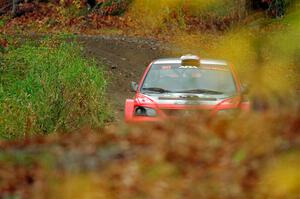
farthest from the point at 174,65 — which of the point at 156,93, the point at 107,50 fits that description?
the point at 107,50

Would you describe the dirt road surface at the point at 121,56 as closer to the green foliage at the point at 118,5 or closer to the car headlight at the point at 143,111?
the car headlight at the point at 143,111

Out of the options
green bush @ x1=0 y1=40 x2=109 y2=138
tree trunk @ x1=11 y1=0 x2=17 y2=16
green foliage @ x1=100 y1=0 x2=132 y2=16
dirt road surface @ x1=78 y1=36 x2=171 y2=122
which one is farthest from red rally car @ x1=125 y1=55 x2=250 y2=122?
tree trunk @ x1=11 y1=0 x2=17 y2=16

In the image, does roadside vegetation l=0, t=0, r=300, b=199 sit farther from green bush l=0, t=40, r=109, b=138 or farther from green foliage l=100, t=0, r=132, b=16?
green bush l=0, t=40, r=109, b=138

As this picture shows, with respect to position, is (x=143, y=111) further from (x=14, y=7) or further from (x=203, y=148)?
(x=14, y=7)

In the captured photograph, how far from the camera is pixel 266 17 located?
210 inches

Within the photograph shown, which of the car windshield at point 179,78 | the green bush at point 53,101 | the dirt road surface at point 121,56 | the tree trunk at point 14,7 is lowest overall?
the tree trunk at point 14,7

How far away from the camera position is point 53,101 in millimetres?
12141

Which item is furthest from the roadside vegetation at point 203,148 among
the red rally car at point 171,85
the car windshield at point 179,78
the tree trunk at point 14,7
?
the tree trunk at point 14,7

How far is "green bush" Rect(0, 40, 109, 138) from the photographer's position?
11227mm

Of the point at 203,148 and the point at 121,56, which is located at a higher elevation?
the point at 203,148

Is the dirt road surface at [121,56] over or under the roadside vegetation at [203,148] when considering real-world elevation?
under

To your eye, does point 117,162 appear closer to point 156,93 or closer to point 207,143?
point 207,143

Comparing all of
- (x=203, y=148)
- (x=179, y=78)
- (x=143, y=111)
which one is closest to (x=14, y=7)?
(x=179, y=78)

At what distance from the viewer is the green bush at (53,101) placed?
11.2 meters
